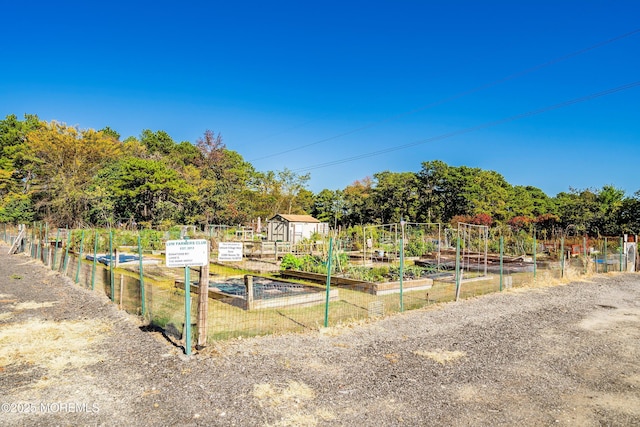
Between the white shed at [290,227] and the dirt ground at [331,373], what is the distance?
32505mm

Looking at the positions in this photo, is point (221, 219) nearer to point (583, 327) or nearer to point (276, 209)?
point (276, 209)

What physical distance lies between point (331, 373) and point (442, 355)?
1.95m

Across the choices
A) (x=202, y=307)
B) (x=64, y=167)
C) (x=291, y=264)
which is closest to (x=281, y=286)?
(x=291, y=264)

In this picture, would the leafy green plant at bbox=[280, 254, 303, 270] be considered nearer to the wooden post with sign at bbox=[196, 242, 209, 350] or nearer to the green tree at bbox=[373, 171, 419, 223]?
the wooden post with sign at bbox=[196, 242, 209, 350]

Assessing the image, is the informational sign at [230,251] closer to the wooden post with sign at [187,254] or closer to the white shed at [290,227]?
the wooden post with sign at [187,254]

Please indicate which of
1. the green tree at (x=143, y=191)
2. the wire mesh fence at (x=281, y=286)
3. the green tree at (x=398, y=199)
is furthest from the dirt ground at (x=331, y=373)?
the green tree at (x=398, y=199)

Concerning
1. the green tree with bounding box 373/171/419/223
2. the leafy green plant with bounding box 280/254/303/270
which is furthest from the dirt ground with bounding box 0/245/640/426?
the green tree with bounding box 373/171/419/223

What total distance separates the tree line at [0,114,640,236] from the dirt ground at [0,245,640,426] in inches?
1169

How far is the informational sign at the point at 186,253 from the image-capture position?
6.01 metres

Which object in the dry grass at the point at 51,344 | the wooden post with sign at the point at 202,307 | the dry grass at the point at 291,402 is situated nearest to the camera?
the dry grass at the point at 291,402

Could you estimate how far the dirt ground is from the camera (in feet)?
14.4

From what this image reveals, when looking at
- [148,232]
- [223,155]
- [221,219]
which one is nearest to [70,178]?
[221,219]

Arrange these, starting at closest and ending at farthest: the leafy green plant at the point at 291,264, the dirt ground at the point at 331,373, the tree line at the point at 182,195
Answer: the dirt ground at the point at 331,373 < the leafy green plant at the point at 291,264 < the tree line at the point at 182,195

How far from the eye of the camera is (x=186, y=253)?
19.8 ft
